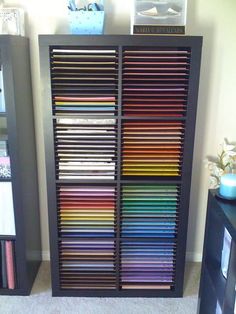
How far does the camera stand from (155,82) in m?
1.53

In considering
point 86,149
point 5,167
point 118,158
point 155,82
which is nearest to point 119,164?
point 118,158

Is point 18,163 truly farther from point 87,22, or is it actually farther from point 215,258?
point 215,258

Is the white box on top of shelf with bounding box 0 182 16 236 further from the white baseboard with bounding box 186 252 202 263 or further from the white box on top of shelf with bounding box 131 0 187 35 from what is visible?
the white baseboard with bounding box 186 252 202 263

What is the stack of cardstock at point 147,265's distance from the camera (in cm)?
178

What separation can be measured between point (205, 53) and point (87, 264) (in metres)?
1.41

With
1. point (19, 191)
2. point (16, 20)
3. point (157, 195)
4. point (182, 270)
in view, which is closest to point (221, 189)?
point (157, 195)

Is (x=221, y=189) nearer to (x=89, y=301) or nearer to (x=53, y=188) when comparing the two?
(x=53, y=188)

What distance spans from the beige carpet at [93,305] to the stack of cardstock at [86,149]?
76cm

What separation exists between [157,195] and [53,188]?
1.85 feet

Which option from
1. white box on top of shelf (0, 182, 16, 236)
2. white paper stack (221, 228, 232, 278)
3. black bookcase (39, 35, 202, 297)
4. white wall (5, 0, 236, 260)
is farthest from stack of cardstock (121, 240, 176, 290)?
white box on top of shelf (0, 182, 16, 236)

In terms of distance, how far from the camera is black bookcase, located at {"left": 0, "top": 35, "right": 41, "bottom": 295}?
5.04 ft

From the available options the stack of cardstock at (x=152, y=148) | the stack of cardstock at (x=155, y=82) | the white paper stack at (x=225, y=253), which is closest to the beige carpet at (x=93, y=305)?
the white paper stack at (x=225, y=253)

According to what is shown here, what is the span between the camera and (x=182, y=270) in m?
1.80

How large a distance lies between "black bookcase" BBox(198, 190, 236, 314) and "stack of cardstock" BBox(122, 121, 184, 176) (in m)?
0.29
